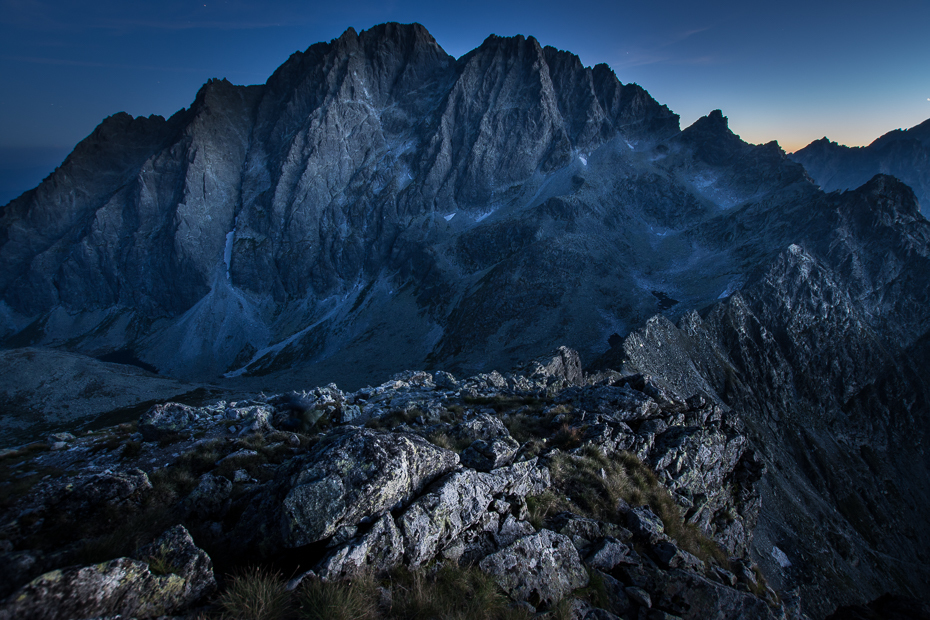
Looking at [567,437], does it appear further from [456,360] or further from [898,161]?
[898,161]

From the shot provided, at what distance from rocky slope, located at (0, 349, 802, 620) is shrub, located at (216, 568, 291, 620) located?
0.18 feet

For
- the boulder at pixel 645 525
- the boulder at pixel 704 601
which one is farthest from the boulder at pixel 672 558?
the boulder at pixel 704 601

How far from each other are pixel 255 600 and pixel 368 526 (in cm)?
191

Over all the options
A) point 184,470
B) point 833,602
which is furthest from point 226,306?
point 833,602

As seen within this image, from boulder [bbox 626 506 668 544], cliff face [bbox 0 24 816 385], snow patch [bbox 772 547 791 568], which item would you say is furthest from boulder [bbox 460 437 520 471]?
cliff face [bbox 0 24 816 385]

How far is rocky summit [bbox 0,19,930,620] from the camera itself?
6.25m

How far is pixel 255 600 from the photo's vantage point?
4418 mm

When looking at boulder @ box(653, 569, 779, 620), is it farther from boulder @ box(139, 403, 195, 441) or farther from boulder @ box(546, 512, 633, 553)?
boulder @ box(139, 403, 195, 441)

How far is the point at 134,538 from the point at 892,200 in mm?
138761

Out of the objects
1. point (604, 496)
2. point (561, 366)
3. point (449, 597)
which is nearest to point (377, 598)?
point (449, 597)

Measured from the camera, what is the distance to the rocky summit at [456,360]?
6254 millimetres

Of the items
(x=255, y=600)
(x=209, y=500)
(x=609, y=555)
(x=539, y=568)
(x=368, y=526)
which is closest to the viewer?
(x=255, y=600)

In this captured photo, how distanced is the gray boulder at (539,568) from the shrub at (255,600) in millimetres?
3157

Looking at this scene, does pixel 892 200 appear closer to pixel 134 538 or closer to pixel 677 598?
pixel 677 598
